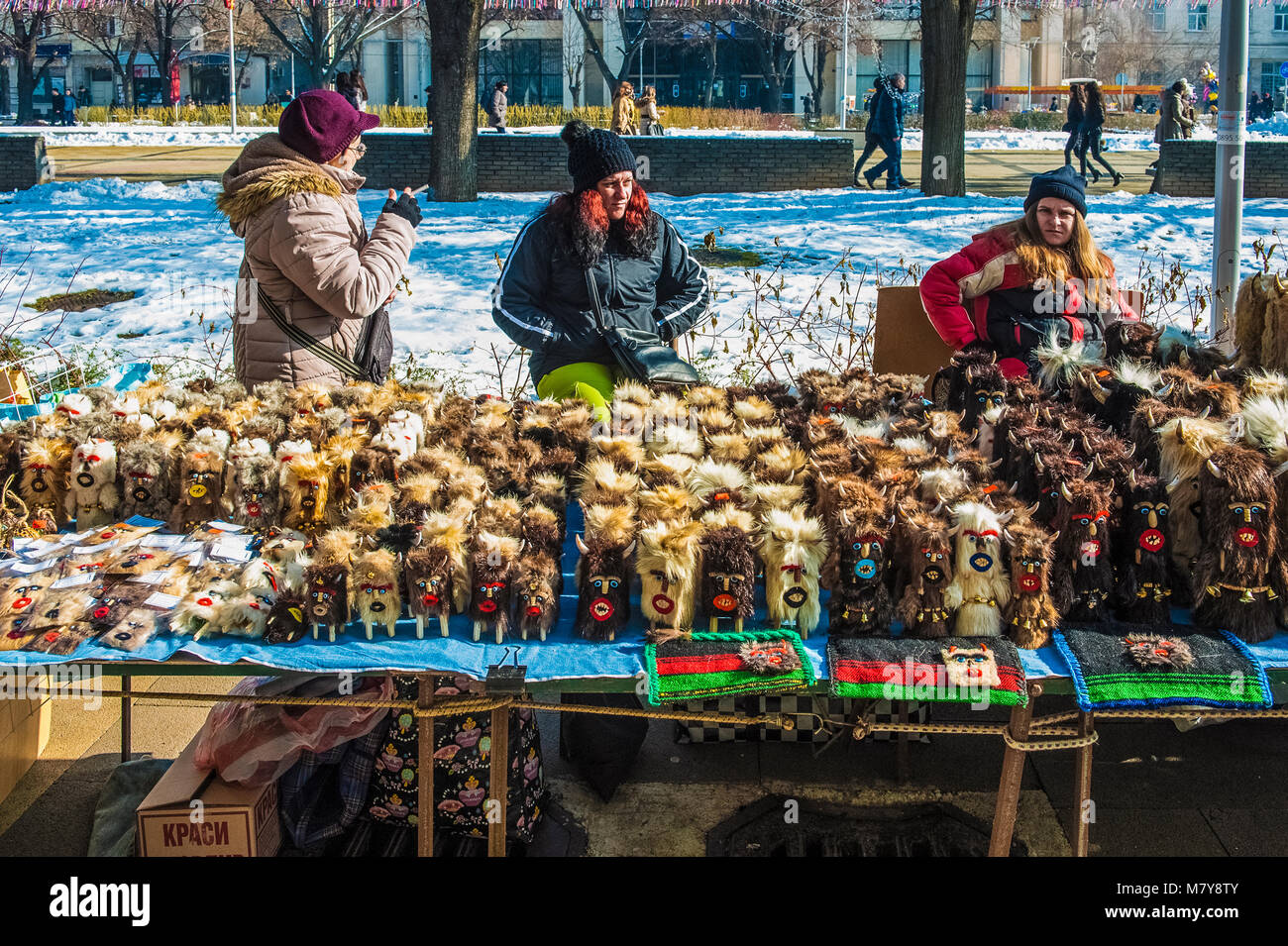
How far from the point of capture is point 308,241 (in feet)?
12.7

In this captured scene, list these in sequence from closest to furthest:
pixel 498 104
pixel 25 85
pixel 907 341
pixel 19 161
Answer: pixel 907 341 < pixel 19 161 < pixel 498 104 < pixel 25 85

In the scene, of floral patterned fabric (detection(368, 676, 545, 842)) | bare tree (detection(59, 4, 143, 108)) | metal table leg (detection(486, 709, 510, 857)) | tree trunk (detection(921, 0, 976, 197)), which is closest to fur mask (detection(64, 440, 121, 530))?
floral patterned fabric (detection(368, 676, 545, 842))

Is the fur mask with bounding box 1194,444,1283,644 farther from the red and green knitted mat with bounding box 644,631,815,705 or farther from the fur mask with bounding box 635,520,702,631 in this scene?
the fur mask with bounding box 635,520,702,631

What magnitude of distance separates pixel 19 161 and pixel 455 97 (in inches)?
254

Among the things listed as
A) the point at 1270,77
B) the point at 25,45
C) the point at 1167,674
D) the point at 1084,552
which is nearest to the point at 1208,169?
the point at 1084,552

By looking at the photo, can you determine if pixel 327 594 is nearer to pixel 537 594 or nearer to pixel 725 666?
pixel 537 594

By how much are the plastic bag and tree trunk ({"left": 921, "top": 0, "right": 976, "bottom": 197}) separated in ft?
35.6

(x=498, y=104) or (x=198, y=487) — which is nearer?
(x=198, y=487)

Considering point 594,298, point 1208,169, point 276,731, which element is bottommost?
point 276,731

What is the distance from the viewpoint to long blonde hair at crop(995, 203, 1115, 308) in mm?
4227

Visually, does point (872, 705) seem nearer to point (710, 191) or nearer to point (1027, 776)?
point (1027, 776)

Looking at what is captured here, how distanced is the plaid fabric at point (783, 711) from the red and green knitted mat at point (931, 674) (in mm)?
879

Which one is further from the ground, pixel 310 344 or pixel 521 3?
pixel 521 3
